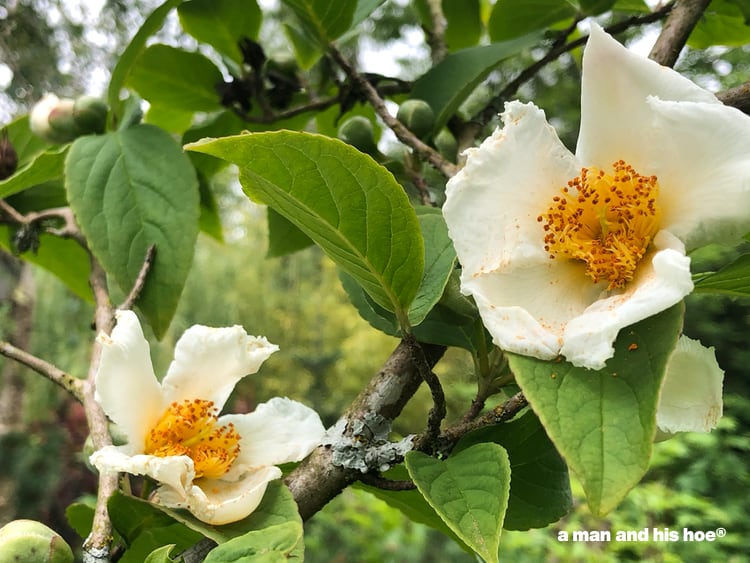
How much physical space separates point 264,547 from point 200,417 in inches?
7.6

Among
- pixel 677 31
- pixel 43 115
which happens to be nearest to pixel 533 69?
pixel 677 31

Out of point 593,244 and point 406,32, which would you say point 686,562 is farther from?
point 406,32

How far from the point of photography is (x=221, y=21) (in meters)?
0.74

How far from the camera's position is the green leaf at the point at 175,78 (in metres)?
0.76

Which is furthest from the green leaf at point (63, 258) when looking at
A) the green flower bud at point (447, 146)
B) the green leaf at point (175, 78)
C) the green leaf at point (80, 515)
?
the green flower bud at point (447, 146)

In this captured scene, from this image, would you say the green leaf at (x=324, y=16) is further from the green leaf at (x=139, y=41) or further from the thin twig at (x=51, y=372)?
the thin twig at (x=51, y=372)

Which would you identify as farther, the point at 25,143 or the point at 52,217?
the point at 25,143

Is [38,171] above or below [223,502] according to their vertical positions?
above

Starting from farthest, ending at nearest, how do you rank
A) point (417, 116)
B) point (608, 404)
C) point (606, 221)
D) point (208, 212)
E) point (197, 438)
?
point (208, 212) → point (417, 116) → point (197, 438) → point (606, 221) → point (608, 404)

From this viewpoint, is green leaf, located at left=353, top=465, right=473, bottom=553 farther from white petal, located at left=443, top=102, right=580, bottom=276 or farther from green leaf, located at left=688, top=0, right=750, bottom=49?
green leaf, located at left=688, top=0, right=750, bottom=49

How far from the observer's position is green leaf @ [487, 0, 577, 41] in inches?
27.3

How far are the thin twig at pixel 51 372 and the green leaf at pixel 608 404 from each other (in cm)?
39

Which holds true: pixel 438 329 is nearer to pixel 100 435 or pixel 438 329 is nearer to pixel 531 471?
pixel 531 471

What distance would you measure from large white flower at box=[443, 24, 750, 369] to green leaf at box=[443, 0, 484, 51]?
Answer: 0.46 m
